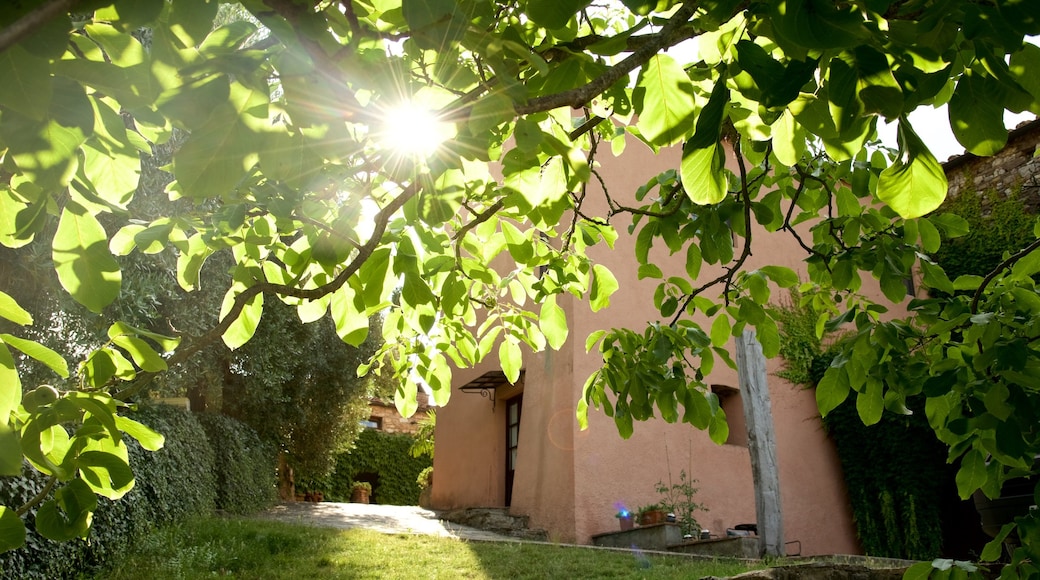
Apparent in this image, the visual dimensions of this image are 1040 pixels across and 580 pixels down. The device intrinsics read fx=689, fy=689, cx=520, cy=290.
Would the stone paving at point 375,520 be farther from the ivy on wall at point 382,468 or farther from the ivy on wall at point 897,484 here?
the ivy on wall at point 382,468

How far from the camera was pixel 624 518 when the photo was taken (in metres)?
8.45

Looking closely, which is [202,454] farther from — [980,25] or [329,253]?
[980,25]

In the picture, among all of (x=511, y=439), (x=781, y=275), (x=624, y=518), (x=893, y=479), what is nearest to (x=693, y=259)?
(x=781, y=275)

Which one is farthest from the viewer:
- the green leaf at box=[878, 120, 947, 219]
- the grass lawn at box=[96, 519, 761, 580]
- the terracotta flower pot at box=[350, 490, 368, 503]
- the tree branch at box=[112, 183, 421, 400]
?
the terracotta flower pot at box=[350, 490, 368, 503]

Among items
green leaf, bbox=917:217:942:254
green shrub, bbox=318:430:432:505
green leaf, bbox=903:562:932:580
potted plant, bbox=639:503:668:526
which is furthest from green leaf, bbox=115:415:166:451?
green shrub, bbox=318:430:432:505

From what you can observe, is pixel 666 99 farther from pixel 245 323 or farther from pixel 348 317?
pixel 245 323

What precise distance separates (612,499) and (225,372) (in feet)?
22.6

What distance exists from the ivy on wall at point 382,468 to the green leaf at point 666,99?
18.3 meters

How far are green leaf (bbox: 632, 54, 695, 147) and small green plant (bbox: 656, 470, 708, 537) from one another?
25.2 feet

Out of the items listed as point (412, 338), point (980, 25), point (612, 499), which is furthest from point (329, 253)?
point (612, 499)

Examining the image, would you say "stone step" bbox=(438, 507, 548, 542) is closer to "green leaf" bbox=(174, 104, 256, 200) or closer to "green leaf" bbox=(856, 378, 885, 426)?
"green leaf" bbox=(856, 378, 885, 426)

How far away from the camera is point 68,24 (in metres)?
0.66

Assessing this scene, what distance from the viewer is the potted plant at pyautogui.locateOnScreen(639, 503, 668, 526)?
797cm

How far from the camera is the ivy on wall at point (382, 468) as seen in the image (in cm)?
1827
